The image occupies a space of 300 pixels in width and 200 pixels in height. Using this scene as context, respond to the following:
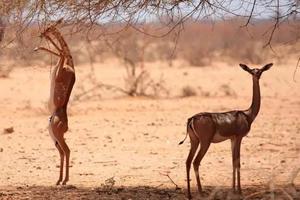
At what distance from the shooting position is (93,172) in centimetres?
1089

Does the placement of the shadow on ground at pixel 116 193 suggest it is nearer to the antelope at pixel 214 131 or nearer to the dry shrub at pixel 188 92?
the antelope at pixel 214 131

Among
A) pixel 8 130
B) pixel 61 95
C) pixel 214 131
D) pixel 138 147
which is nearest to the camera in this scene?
pixel 214 131

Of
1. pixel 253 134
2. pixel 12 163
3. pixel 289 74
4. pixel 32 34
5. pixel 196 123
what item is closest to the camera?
pixel 196 123

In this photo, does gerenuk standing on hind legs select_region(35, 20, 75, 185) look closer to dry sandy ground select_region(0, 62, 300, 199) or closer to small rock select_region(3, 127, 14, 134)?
dry sandy ground select_region(0, 62, 300, 199)

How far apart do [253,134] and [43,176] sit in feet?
18.8

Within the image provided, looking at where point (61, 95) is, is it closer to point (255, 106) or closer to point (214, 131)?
point (214, 131)

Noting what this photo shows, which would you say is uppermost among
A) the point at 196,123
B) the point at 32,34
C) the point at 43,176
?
the point at 32,34

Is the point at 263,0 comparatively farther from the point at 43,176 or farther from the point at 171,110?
the point at 171,110

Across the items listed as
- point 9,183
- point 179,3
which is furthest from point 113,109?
point 179,3

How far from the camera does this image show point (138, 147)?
13.4m

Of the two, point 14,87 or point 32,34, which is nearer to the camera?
point 32,34

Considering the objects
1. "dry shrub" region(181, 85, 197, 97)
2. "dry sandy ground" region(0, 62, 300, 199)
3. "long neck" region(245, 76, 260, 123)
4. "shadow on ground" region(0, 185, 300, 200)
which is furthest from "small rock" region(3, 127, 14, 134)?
"dry shrub" region(181, 85, 197, 97)

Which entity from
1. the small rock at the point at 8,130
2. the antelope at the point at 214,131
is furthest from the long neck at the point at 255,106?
the small rock at the point at 8,130

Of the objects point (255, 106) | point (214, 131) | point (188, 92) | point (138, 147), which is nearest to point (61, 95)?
point (214, 131)
